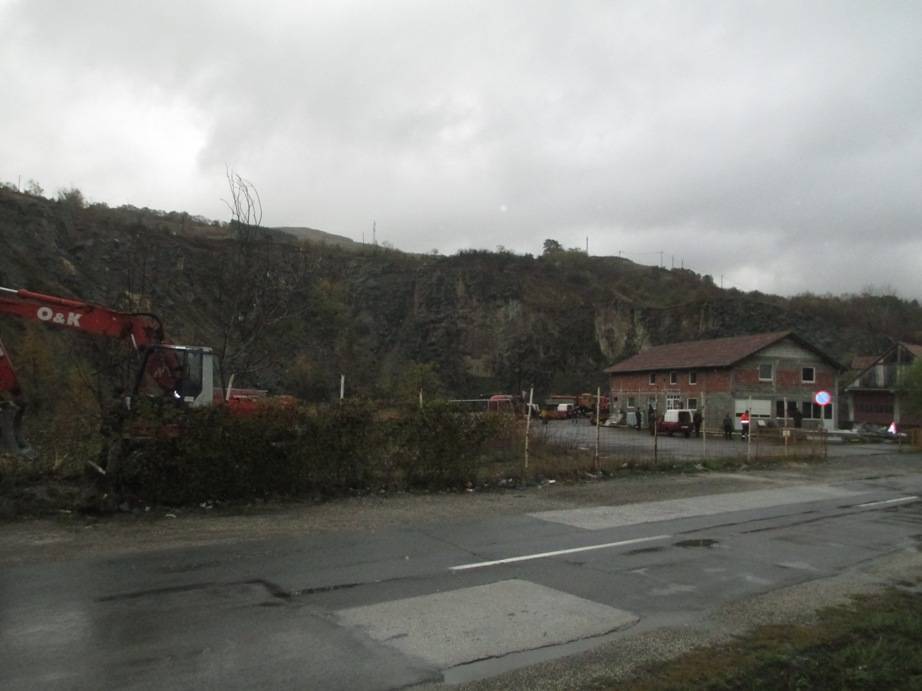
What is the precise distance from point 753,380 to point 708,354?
13.3 ft

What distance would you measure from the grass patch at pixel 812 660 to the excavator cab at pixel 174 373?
9.61 m

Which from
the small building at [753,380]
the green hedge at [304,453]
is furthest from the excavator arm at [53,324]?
the small building at [753,380]

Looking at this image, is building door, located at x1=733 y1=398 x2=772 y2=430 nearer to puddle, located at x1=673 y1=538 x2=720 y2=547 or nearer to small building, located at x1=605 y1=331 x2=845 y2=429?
small building, located at x1=605 y1=331 x2=845 y2=429

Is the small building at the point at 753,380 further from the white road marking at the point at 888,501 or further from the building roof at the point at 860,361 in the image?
the building roof at the point at 860,361

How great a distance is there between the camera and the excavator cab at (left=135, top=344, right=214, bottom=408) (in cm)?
1312

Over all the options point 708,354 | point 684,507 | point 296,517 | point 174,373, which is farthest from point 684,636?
point 708,354

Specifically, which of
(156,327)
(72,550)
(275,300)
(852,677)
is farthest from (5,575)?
(275,300)

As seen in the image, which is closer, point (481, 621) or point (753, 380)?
point (481, 621)

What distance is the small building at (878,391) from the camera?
62406 millimetres

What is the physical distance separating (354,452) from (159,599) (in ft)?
24.5

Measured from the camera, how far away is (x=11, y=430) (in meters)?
11.7

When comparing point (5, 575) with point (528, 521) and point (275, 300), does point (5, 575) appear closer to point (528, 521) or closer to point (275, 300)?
point (528, 521)

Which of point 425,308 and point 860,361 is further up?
point 425,308

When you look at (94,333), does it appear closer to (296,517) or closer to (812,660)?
(296,517)
